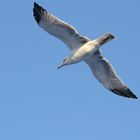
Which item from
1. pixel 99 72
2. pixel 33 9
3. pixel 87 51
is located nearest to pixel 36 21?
pixel 33 9

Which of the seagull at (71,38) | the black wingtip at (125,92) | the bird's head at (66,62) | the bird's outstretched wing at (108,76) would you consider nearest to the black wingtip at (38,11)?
the seagull at (71,38)

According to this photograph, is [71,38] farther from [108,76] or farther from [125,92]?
[125,92]

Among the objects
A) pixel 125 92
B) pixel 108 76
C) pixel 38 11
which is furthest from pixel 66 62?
pixel 125 92

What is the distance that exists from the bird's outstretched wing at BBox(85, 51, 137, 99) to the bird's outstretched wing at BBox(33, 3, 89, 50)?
2595 mm

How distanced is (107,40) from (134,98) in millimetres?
5044

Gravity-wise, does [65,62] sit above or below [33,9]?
below

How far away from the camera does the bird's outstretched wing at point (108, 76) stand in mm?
39906

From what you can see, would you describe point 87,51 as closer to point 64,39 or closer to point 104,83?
point 64,39

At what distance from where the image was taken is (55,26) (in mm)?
37094

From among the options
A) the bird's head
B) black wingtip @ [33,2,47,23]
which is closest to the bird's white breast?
the bird's head

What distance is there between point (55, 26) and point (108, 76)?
17.3ft

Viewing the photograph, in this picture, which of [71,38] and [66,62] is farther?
[66,62]

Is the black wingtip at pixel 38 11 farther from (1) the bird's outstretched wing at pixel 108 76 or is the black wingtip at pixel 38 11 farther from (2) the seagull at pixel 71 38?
(1) the bird's outstretched wing at pixel 108 76

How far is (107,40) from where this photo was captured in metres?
36.4
